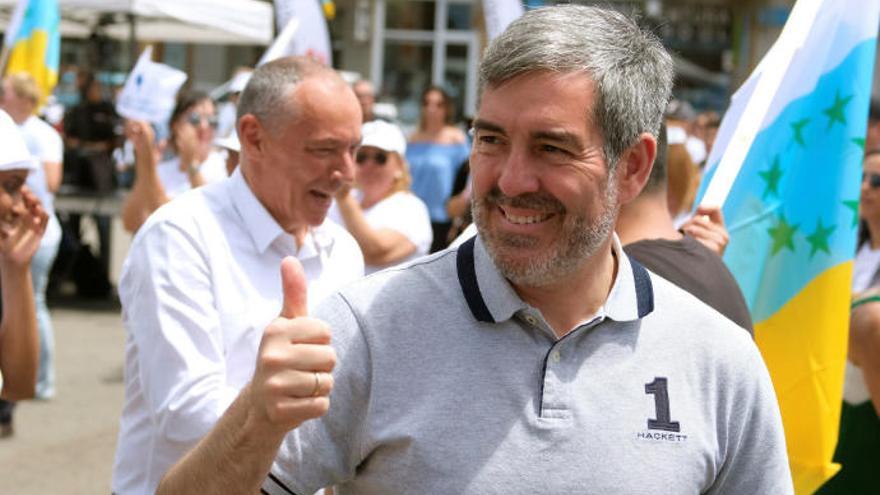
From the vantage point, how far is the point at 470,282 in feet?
6.92

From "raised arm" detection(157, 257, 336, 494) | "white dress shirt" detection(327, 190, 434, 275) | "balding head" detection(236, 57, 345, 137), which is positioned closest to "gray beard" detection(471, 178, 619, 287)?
"raised arm" detection(157, 257, 336, 494)

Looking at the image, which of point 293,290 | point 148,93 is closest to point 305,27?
point 148,93

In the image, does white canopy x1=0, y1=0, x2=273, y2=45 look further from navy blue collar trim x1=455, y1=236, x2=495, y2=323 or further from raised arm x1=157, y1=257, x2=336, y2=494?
raised arm x1=157, y1=257, x2=336, y2=494

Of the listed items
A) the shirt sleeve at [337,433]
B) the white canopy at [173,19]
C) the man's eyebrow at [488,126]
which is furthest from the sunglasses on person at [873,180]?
the white canopy at [173,19]

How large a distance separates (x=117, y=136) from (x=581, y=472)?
1252 centimetres

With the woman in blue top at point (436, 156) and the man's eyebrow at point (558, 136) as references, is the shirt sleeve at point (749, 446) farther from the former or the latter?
the woman in blue top at point (436, 156)

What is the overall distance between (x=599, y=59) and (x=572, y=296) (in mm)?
396

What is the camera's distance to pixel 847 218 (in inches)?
138

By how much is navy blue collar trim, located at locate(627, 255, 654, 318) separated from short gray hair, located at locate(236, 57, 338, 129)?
57.7 inches

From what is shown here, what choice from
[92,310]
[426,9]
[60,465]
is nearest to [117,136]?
[92,310]

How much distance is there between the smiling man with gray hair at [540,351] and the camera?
2012mm

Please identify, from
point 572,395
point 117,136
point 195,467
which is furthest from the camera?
point 117,136

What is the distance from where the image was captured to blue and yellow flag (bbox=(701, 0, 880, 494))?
3.37m

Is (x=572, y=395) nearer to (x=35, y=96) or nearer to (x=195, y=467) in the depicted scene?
(x=195, y=467)
